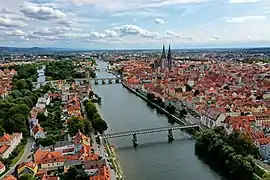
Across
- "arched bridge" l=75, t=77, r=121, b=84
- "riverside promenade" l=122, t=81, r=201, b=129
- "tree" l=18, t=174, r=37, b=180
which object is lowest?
"arched bridge" l=75, t=77, r=121, b=84

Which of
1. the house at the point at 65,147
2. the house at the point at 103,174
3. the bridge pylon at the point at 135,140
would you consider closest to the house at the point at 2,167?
the house at the point at 65,147

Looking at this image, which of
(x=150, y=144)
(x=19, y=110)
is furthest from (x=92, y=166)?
(x=19, y=110)

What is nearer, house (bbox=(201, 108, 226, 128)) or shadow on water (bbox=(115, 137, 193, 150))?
shadow on water (bbox=(115, 137, 193, 150))

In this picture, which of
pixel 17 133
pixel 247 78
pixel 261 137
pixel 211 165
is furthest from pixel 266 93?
pixel 17 133

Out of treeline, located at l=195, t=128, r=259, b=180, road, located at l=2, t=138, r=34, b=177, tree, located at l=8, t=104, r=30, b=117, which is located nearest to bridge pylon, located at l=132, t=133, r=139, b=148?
treeline, located at l=195, t=128, r=259, b=180

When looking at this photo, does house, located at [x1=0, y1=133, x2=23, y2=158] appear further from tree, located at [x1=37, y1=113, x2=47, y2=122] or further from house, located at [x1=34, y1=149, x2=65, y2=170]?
tree, located at [x1=37, y1=113, x2=47, y2=122]

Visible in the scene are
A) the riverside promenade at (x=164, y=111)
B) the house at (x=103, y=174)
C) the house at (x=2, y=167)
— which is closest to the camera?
the house at (x=103, y=174)

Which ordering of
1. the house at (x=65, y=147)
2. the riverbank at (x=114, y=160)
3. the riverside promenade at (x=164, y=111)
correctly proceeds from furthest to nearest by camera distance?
the riverside promenade at (x=164, y=111), the house at (x=65, y=147), the riverbank at (x=114, y=160)

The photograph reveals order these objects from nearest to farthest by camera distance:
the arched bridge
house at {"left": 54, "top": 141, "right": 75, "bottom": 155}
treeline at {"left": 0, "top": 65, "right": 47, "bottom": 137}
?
house at {"left": 54, "top": 141, "right": 75, "bottom": 155} < treeline at {"left": 0, "top": 65, "right": 47, "bottom": 137} < the arched bridge

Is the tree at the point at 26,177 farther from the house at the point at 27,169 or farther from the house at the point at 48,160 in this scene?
the house at the point at 48,160
